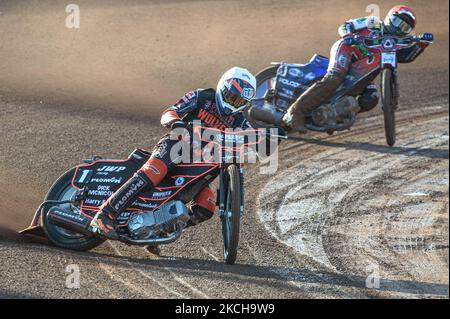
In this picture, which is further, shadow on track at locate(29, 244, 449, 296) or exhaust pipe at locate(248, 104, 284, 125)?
exhaust pipe at locate(248, 104, 284, 125)

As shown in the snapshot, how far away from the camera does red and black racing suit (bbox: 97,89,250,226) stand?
862cm

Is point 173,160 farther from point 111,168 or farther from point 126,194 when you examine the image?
point 111,168

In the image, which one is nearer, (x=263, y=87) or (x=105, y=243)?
(x=105, y=243)

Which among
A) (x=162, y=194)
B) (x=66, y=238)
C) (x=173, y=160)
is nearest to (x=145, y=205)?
(x=162, y=194)

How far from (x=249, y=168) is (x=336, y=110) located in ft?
6.04

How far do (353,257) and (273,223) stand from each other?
1299 mm

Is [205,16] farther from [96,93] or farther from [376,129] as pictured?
[376,129]

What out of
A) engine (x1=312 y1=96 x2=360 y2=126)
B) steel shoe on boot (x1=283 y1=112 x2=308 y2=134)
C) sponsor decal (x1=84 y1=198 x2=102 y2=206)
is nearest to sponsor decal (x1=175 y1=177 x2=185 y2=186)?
sponsor decal (x1=84 y1=198 x2=102 y2=206)

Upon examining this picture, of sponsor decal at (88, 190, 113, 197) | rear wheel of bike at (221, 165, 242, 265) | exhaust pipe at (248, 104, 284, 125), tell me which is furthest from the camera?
exhaust pipe at (248, 104, 284, 125)

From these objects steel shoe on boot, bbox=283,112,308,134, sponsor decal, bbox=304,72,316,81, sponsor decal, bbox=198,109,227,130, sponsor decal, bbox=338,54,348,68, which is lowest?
sponsor decal, bbox=198,109,227,130

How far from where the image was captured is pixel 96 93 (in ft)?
50.3

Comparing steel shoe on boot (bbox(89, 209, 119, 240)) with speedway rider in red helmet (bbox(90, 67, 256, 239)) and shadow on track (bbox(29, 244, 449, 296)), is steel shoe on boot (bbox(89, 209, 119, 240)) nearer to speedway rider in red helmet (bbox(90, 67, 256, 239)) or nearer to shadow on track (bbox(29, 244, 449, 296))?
speedway rider in red helmet (bbox(90, 67, 256, 239))

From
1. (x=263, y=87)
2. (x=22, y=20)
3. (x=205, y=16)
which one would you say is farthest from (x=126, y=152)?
(x=205, y=16)

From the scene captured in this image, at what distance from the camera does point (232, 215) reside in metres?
8.28
